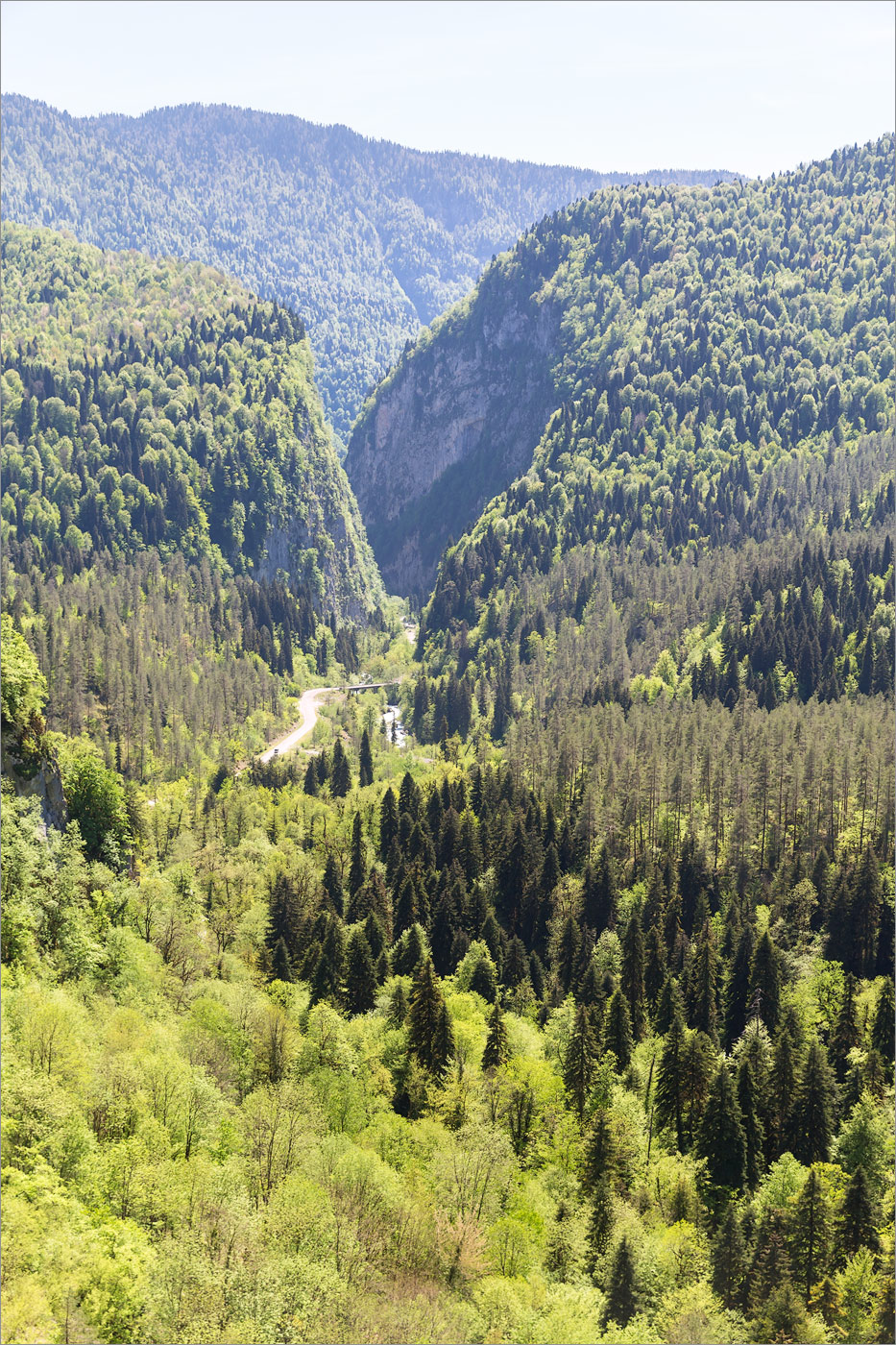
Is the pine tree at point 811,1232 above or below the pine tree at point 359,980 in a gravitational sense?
above

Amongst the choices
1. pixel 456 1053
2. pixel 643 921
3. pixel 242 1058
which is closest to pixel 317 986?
pixel 456 1053

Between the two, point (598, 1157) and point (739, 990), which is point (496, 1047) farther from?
point (739, 990)

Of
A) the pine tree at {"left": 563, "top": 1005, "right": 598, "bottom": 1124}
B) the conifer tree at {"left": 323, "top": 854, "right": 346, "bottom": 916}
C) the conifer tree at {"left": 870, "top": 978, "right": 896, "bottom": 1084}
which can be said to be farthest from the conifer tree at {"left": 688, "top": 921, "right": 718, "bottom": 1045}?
the conifer tree at {"left": 323, "top": 854, "right": 346, "bottom": 916}

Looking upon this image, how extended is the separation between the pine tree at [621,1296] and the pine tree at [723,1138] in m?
22.9

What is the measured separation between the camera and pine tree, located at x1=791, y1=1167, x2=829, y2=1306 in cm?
7731

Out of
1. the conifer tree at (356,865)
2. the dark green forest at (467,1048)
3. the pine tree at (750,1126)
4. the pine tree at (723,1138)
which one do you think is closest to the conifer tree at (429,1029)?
the dark green forest at (467,1048)

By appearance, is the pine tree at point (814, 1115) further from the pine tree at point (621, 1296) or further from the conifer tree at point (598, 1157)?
the pine tree at point (621, 1296)

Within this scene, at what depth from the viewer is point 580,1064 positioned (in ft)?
328

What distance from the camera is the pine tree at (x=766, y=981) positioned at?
391 ft

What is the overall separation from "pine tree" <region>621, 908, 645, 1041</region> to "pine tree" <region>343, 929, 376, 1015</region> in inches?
1028

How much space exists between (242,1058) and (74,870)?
20.9 metres

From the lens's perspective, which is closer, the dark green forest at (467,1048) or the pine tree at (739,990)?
the dark green forest at (467,1048)

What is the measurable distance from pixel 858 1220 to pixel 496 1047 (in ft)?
106

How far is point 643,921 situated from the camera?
140875mm
